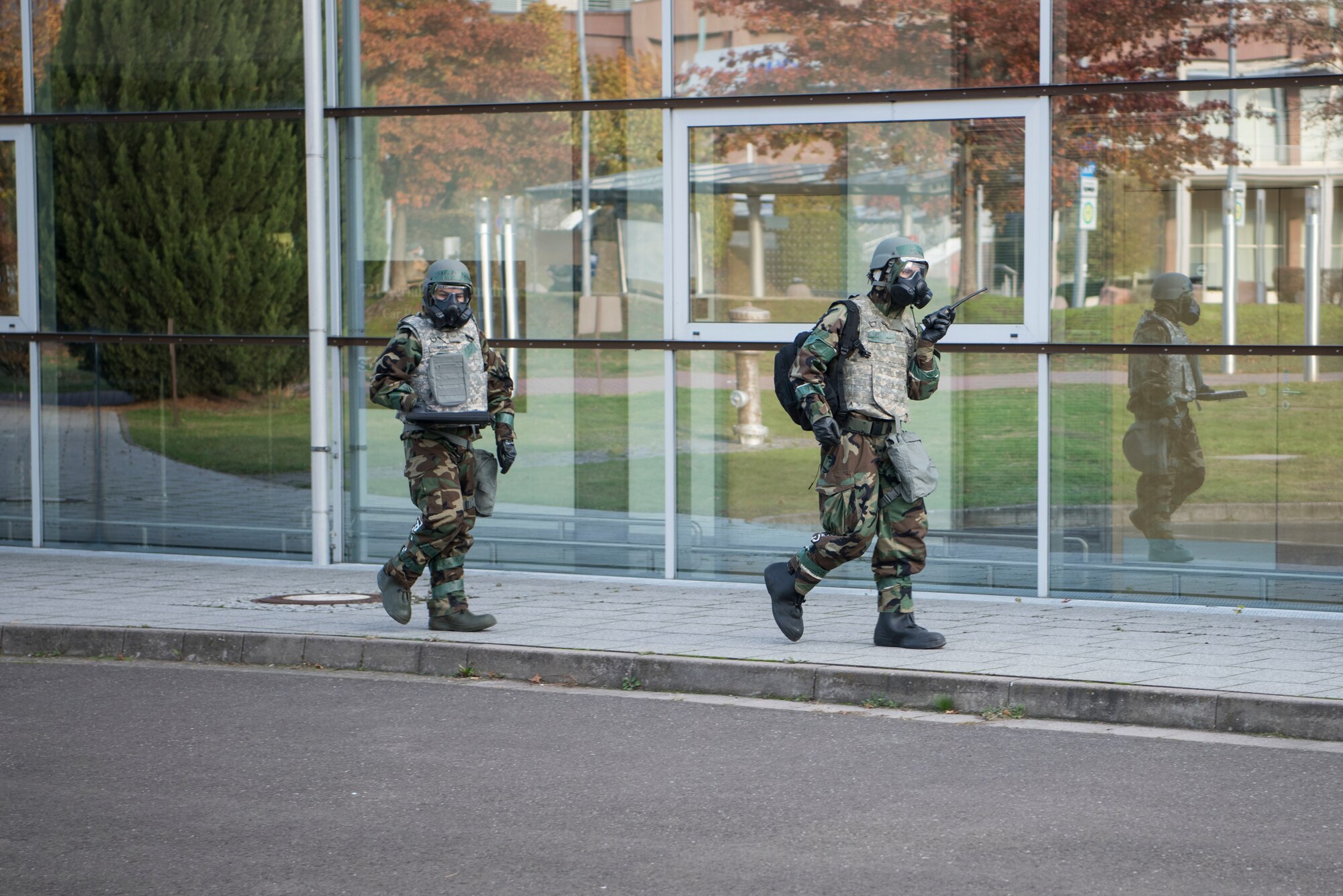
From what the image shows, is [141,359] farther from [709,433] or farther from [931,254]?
[931,254]

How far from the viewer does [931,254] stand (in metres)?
10.9

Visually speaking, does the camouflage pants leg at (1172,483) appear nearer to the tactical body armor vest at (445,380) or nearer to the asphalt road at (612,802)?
the asphalt road at (612,802)

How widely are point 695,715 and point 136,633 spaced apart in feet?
10.7

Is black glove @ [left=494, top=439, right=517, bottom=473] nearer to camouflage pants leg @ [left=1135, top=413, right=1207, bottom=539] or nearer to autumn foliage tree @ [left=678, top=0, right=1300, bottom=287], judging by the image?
autumn foliage tree @ [left=678, top=0, right=1300, bottom=287]

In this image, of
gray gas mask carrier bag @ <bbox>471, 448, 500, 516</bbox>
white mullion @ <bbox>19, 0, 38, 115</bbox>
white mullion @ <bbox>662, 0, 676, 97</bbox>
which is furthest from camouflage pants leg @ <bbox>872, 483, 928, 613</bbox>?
white mullion @ <bbox>19, 0, 38, 115</bbox>

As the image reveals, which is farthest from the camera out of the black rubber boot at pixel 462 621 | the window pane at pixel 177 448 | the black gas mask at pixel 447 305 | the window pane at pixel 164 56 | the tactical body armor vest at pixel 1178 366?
the window pane at pixel 177 448

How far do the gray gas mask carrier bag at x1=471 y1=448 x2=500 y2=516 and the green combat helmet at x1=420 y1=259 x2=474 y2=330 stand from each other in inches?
28.7

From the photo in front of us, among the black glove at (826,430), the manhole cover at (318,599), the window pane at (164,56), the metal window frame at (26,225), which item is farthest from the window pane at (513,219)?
the black glove at (826,430)

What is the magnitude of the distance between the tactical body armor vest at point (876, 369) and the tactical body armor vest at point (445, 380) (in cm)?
190

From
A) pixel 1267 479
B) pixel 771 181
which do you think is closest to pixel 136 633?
pixel 771 181

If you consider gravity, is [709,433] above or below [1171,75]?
below

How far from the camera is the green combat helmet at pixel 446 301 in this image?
353 inches

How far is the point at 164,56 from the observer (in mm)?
12508

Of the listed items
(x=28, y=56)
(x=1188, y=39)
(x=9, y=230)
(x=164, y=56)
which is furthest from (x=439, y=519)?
(x=28, y=56)
